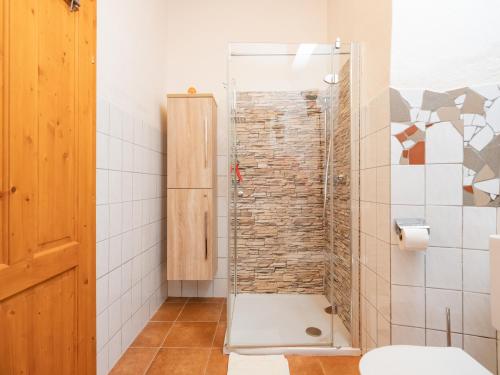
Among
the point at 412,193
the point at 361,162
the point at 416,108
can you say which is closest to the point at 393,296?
the point at 412,193

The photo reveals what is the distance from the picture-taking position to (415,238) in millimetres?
1364

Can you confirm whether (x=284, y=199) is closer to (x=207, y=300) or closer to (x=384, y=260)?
(x=384, y=260)

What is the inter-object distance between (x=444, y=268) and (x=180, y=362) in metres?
1.54

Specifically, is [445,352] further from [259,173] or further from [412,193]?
[259,173]

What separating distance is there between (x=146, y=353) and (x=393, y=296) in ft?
4.92

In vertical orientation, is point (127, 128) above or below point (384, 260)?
above

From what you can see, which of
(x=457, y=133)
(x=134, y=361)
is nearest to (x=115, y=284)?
(x=134, y=361)

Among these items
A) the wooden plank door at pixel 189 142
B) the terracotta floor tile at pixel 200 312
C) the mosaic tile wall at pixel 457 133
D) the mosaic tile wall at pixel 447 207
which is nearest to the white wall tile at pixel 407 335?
the mosaic tile wall at pixel 447 207

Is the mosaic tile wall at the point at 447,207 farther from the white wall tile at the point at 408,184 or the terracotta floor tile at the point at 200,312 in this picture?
the terracotta floor tile at the point at 200,312

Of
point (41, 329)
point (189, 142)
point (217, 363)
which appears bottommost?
point (217, 363)

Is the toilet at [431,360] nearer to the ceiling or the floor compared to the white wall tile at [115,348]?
nearer to the ceiling

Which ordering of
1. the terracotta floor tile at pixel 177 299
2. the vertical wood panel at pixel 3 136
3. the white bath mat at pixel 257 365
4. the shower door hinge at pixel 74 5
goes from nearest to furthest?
the vertical wood panel at pixel 3 136 < the shower door hinge at pixel 74 5 < the white bath mat at pixel 257 365 < the terracotta floor tile at pixel 177 299

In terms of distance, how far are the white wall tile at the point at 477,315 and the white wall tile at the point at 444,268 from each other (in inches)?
3.1

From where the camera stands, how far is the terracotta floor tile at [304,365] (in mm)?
1624
